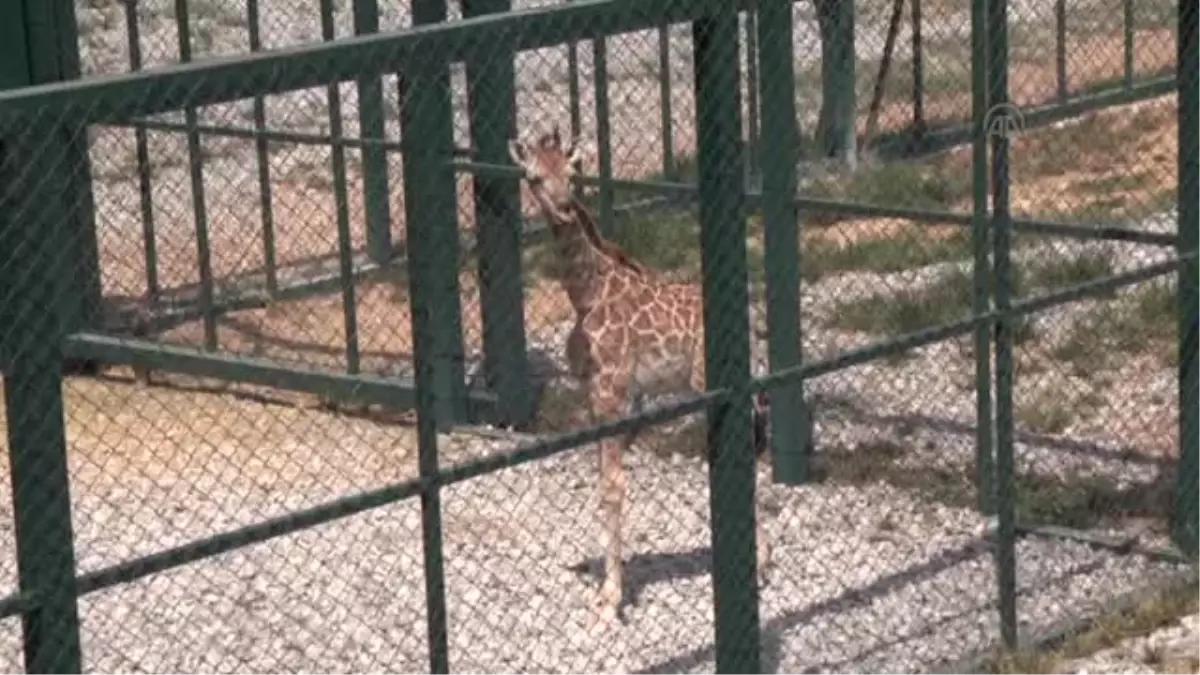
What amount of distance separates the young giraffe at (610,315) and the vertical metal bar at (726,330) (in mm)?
1448

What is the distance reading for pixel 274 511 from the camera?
9430mm

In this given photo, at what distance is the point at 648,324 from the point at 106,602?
5.79 feet

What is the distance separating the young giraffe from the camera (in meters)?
8.66

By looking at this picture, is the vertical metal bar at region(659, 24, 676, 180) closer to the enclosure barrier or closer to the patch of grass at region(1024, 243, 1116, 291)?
the enclosure barrier

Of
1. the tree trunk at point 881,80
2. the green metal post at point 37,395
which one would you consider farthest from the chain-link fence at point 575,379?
the tree trunk at point 881,80

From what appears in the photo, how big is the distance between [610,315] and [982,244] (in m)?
1.11

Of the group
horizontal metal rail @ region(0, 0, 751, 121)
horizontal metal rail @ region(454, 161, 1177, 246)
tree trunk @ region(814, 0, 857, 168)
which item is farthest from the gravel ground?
horizontal metal rail @ region(0, 0, 751, 121)

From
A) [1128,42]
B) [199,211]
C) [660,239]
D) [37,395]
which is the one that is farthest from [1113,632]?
[1128,42]

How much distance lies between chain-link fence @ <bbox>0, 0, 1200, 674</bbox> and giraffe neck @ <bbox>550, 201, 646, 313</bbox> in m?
0.01

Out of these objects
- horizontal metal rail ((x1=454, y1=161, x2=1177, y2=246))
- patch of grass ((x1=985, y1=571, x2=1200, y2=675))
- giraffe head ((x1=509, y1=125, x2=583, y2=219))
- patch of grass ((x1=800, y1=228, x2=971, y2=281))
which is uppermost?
giraffe head ((x1=509, y1=125, x2=583, y2=219))

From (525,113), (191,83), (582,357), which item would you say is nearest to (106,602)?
(582,357)

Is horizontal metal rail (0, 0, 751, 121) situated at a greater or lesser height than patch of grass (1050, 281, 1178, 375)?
greater

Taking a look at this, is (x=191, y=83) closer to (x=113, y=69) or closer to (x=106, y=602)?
(x=106, y=602)

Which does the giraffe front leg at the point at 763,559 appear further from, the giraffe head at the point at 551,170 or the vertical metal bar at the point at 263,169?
the vertical metal bar at the point at 263,169
